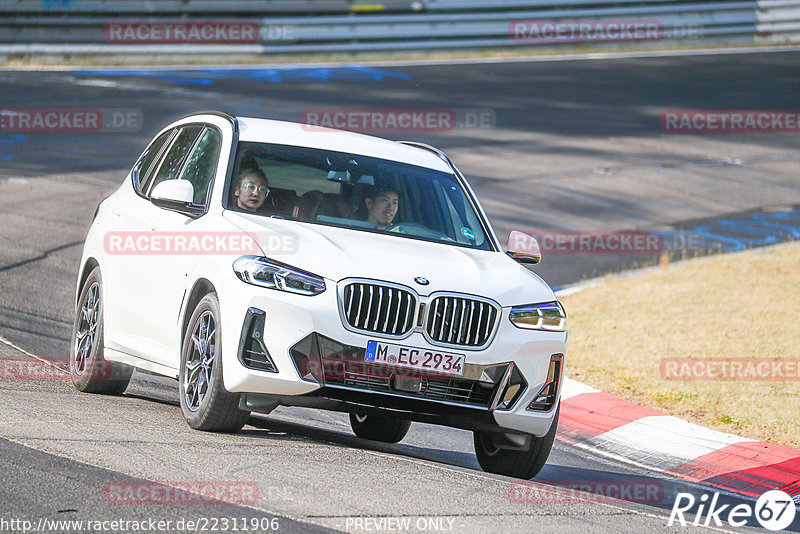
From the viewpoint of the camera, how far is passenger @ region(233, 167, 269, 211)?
24.6 feet

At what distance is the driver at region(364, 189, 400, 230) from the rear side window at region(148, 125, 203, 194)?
1.38 meters

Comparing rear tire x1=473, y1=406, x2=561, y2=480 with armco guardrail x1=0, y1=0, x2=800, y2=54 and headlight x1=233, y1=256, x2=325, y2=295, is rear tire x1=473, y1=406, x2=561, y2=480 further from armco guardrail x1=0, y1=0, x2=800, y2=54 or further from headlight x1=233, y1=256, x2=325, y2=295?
armco guardrail x1=0, y1=0, x2=800, y2=54

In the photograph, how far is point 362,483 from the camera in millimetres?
6062

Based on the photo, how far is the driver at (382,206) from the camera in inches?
303

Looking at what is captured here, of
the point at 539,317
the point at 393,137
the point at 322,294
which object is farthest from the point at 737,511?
the point at 393,137

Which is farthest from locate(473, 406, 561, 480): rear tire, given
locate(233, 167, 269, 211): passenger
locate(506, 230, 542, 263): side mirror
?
locate(233, 167, 269, 211): passenger

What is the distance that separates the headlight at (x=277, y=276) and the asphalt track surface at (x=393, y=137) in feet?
2.89

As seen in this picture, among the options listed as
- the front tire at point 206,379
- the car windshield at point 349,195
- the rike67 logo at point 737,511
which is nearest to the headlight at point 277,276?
the front tire at point 206,379

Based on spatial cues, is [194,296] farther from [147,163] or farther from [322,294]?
[147,163]

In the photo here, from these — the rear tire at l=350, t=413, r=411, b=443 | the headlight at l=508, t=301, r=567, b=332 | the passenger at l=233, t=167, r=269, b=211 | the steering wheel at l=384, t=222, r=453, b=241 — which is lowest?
the rear tire at l=350, t=413, r=411, b=443

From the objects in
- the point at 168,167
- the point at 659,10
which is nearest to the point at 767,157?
the point at 659,10

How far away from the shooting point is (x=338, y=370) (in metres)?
6.52

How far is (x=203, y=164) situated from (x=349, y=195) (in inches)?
39.0

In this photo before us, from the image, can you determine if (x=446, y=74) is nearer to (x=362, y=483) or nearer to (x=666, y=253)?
(x=666, y=253)
